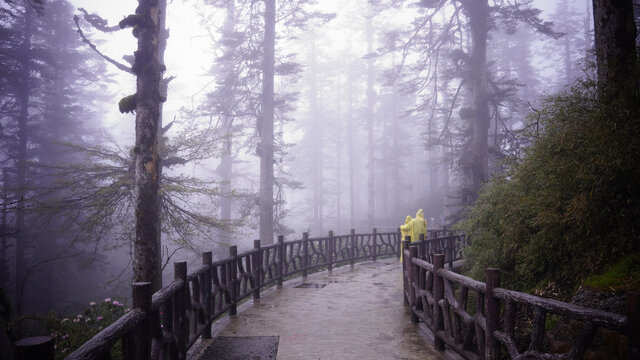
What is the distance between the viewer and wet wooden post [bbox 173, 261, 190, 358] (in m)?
4.84

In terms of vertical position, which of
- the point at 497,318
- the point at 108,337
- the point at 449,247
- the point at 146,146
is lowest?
the point at 449,247

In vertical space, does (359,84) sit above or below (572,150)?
above

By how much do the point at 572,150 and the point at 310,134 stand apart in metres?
37.3

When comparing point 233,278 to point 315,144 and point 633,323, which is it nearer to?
point 633,323

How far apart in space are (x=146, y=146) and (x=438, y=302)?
6216 millimetres

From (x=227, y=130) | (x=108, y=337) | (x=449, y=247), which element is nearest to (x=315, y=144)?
(x=227, y=130)

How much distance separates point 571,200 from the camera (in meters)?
4.88

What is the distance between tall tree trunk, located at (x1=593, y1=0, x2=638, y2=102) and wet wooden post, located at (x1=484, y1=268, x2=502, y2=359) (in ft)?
11.5

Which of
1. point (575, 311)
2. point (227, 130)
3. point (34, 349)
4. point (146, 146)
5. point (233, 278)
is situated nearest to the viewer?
point (34, 349)

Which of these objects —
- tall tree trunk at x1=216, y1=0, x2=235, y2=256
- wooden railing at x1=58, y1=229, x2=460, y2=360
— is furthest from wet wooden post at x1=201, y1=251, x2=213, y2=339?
tall tree trunk at x1=216, y1=0, x2=235, y2=256

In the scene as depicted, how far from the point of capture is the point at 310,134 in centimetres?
4194

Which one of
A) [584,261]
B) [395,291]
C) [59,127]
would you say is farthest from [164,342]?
[59,127]

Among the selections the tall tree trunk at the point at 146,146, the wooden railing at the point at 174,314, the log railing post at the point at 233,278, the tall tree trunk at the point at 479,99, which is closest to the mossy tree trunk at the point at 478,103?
the tall tree trunk at the point at 479,99

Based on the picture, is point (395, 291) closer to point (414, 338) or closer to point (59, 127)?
point (414, 338)
